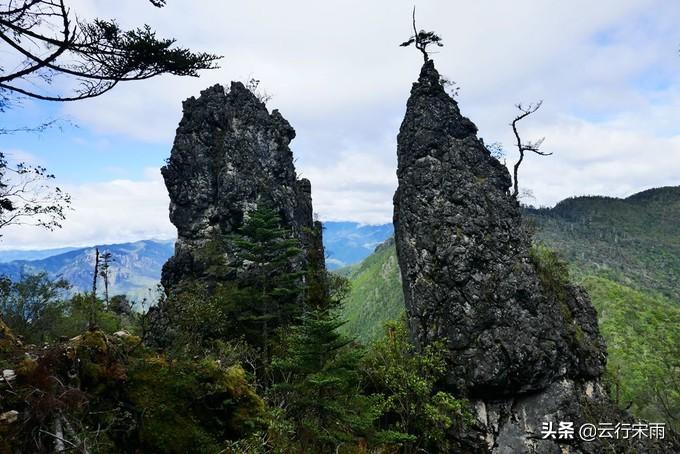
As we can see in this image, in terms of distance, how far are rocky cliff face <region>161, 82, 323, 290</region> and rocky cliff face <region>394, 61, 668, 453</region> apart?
15.2m

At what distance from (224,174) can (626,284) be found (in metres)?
94.7

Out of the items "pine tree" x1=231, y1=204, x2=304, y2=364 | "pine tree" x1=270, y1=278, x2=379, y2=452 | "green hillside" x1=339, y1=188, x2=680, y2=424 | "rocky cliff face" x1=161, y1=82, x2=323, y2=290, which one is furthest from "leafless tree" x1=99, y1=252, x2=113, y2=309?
"pine tree" x1=270, y1=278, x2=379, y2=452

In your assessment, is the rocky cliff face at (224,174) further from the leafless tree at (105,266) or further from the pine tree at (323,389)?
the pine tree at (323,389)

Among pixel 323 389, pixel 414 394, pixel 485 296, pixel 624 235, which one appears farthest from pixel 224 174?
pixel 624 235

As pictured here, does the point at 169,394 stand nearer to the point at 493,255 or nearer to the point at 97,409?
the point at 97,409

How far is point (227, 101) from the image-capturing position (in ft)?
149

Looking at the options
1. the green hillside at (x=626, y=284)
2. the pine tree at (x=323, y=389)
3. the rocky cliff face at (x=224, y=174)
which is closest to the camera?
the pine tree at (x=323, y=389)

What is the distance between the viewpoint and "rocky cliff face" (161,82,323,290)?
133 ft

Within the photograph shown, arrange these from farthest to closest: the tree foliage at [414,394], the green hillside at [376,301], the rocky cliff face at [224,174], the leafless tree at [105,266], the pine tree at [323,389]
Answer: the green hillside at [376,301]
the leafless tree at [105,266]
the rocky cliff face at [224,174]
the tree foliage at [414,394]
the pine tree at [323,389]

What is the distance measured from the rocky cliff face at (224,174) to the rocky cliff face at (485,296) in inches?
600

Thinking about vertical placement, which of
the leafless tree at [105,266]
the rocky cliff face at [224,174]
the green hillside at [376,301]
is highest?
the rocky cliff face at [224,174]

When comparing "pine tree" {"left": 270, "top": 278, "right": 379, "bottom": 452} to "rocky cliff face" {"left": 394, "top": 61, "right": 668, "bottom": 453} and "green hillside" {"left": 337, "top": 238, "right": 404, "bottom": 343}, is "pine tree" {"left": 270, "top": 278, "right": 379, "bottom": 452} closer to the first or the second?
"rocky cliff face" {"left": 394, "top": 61, "right": 668, "bottom": 453}

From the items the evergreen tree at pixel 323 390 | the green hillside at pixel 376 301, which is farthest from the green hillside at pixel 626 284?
the evergreen tree at pixel 323 390

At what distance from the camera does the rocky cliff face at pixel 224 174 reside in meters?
40.6
